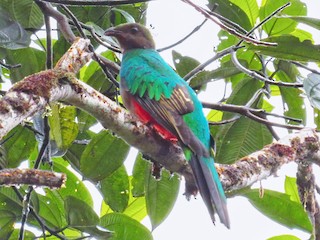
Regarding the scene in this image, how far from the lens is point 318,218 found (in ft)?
12.1

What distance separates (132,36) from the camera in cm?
487

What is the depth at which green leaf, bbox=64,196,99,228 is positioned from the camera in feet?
12.7

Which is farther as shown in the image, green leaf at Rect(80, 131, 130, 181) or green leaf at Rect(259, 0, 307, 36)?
green leaf at Rect(259, 0, 307, 36)

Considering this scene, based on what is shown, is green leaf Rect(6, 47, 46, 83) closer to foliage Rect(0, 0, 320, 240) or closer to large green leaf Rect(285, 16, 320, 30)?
foliage Rect(0, 0, 320, 240)

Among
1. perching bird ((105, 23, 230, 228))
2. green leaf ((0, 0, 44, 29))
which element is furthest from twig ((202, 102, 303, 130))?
green leaf ((0, 0, 44, 29))

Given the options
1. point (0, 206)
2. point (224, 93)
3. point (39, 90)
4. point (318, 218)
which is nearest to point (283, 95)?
point (224, 93)

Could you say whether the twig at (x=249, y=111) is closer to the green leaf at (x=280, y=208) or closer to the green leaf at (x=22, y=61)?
the green leaf at (x=280, y=208)

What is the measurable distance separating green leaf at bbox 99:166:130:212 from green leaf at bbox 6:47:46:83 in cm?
80

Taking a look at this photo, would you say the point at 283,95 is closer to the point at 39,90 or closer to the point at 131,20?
the point at 131,20

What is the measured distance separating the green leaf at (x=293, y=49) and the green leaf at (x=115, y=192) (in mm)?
1236

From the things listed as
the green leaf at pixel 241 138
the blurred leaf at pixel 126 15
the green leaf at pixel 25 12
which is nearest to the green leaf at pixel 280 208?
the green leaf at pixel 241 138

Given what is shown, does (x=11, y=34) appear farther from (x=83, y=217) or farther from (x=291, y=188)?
(x=291, y=188)

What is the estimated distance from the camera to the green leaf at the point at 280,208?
13.8 feet

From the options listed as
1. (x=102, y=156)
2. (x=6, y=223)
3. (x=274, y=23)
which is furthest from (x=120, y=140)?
(x=274, y=23)
